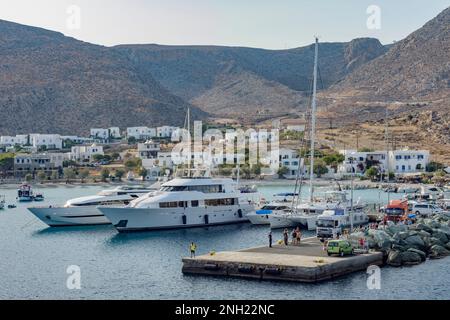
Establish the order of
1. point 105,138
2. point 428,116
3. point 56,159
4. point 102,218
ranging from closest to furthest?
point 102,218, point 56,159, point 428,116, point 105,138

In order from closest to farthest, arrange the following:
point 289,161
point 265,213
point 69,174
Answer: point 265,213 → point 289,161 → point 69,174

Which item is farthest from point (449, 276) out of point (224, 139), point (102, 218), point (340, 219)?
point (224, 139)

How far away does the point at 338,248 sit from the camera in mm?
40500

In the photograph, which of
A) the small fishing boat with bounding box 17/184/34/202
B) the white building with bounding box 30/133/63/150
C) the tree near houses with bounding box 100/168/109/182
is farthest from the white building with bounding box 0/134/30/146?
the small fishing boat with bounding box 17/184/34/202

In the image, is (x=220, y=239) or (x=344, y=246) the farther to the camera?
(x=220, y=239)

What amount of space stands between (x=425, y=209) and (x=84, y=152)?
95.4 m

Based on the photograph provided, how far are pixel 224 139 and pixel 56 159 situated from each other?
3063 cm

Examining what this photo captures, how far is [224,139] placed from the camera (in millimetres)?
147875

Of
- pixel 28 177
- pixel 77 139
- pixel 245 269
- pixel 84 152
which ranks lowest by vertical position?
pixel 245 269

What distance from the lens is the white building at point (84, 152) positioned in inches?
5817

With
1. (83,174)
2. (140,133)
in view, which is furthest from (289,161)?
(140,133)

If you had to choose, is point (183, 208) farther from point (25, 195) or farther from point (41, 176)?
point (41, 176)

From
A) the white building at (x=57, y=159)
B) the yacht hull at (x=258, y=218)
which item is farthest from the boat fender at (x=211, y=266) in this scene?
the white building at (x=57, y=159)

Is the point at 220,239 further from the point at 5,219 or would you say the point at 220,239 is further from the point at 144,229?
the point at 5,219
